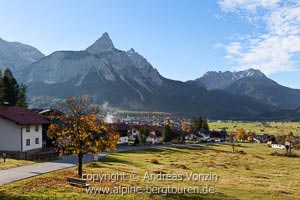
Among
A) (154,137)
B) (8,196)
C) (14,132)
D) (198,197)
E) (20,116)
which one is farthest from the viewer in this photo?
(154,137)

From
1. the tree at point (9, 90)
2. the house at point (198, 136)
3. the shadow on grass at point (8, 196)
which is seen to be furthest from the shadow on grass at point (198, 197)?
the house at point (198, 136)

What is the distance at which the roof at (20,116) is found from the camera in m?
51.1

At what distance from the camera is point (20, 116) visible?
53.6 meters

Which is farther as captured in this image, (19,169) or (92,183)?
(19,169)

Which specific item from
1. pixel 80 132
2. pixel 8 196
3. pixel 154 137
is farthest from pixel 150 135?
pixel 8 196

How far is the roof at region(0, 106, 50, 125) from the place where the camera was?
5111 cm

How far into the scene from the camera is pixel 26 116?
55500 mm

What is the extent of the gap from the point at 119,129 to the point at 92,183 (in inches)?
3045

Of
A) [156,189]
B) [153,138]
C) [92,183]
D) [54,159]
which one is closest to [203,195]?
[156,189]

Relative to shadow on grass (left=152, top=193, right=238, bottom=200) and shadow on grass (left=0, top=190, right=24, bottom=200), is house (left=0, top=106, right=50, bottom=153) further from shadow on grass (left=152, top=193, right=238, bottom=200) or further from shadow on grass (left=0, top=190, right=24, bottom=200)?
shadow on grass (left=152, top=193, right=238, bottom=200)

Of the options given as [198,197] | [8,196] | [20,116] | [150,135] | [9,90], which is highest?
[9,90]

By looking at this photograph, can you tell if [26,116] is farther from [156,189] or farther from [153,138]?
[153,138]

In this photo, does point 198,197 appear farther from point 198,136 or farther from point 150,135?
point 198,136

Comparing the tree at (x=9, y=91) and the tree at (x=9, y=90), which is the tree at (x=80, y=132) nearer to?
the tree at (x=9, y=91)
